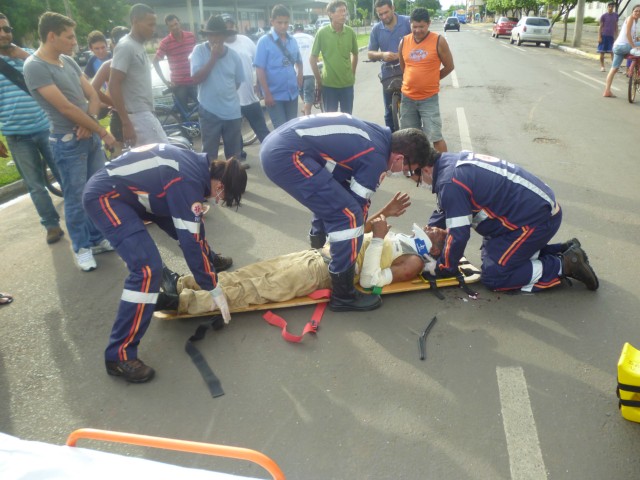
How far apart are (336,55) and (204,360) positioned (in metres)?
5.00

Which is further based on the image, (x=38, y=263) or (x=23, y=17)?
(x=23, y=17)

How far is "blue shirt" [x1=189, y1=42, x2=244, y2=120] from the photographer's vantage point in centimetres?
574

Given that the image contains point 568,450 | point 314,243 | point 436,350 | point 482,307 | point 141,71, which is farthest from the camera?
point 141,71

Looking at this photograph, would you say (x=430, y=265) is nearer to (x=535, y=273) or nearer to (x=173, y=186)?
(x=535, y=273)

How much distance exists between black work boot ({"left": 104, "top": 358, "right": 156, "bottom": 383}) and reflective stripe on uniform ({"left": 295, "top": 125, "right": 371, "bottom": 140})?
6.13 ft

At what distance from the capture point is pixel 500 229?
139 inches

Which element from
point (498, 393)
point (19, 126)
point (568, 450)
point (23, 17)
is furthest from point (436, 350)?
point (23, 17)

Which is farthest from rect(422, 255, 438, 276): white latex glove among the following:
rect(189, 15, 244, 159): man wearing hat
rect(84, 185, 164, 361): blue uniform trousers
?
rect(189, 15, 244, 159): man wearing hat

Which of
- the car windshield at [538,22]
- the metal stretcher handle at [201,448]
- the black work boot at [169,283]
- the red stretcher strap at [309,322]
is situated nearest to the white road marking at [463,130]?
the red stretcher strap at [309,322]

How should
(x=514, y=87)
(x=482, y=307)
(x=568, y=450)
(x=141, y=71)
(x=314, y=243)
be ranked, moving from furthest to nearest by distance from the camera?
1. (x=514, y=87)
2. (x=141, y=71)
3. (x=314, y=243)
4. (x=482, y=307)
5. (x=568, y=450)

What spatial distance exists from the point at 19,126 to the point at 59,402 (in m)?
2.81

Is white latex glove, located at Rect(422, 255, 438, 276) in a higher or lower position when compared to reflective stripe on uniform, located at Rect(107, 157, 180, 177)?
lower

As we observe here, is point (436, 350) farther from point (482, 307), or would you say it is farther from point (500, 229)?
point (500, 229)

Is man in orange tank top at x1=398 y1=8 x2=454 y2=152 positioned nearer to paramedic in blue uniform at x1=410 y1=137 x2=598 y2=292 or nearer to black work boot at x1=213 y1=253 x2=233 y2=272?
paramedic in blue uniform at x1=410 y1=137 x2=598 y2=292
